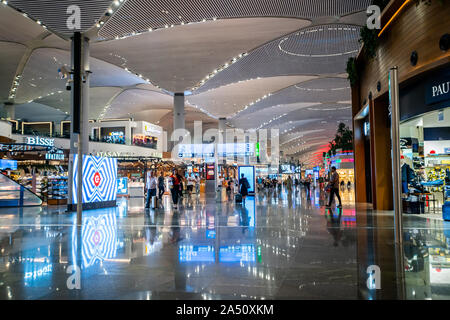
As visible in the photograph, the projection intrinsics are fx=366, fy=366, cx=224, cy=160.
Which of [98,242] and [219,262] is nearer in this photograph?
[219,262]

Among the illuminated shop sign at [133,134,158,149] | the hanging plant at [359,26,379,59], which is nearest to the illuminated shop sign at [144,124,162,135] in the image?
the illuminated shop sign at [133,134,158,149]

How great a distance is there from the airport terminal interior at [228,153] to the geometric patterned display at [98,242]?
48 millimetres

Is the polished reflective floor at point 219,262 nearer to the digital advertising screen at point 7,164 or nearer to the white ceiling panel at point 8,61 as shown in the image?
the digital advertising screen at point 7,164

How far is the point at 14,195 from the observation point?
→ 55.4 feet

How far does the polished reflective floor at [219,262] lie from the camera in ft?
11.6

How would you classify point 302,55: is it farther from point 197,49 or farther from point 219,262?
point 219,262

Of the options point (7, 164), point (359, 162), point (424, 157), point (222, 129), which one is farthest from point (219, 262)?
point (222, 129)

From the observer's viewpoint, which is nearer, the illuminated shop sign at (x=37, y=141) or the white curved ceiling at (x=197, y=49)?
the white curved ceiling at (x=197, y=49)

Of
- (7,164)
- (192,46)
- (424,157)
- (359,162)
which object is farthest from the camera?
(7,164)

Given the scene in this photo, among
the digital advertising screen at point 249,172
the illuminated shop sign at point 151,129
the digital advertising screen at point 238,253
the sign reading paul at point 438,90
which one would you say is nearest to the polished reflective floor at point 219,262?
the digital advertising screen at point 238,253

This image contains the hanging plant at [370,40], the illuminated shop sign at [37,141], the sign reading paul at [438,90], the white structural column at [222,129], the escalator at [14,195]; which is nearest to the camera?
the sign reading paul at [438,90]

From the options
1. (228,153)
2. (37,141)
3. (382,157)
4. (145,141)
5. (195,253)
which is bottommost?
(195,253)

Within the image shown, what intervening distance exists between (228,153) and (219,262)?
34.7 meters

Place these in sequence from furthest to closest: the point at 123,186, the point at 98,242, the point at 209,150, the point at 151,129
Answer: the point at 151,129, the point at 209,150, the point at 123,186, the point at 98,242
